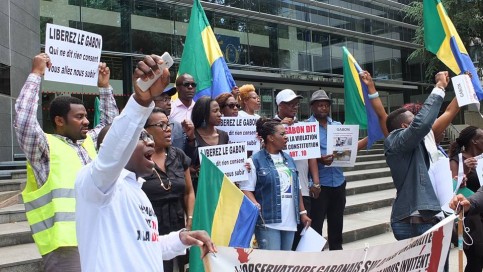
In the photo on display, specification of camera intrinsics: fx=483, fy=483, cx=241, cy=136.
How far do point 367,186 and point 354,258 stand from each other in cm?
760

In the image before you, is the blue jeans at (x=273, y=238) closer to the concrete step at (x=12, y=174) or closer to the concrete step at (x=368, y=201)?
the concrete step at (x=368, y=201)

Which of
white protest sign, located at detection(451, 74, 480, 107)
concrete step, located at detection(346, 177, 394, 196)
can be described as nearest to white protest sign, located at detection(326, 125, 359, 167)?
white protest sign, located at detection(451, 74, 480, 107)

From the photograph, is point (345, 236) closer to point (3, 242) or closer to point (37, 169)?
point (3, 242)

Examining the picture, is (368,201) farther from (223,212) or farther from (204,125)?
(223,212)

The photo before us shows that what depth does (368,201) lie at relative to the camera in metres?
9.32

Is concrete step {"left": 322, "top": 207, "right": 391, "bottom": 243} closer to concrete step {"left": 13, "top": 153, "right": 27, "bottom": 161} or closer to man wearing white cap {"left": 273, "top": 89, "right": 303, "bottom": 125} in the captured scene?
man wearing white cap {"left": 273, "top": 89, "right": 303, "bottom": 125}

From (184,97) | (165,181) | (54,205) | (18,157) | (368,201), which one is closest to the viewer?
(54,205)

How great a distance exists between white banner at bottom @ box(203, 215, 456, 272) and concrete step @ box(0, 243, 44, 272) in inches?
110

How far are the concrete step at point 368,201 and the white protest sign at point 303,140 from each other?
11.7 ft

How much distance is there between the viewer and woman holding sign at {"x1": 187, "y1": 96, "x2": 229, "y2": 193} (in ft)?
15.4

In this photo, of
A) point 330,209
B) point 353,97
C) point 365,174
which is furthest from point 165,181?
point 365,174

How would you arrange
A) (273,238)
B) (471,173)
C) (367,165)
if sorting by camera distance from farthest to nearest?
(367,165) → (471,173) → (273,238)

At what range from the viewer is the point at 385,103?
2433 cm

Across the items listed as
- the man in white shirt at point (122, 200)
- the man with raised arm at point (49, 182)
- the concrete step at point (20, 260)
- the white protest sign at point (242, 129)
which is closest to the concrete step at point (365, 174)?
the white protest sign at point (242, 129)
